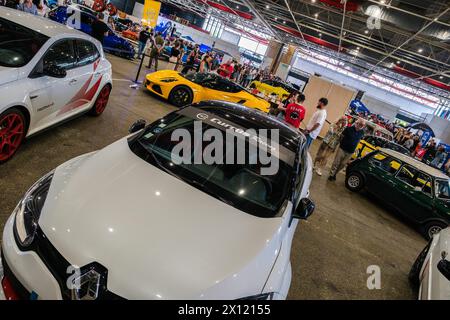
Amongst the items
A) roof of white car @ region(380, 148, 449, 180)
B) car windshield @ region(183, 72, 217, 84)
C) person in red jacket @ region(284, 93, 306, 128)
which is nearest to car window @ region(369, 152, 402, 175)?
roof of white car @ region(380, 148, 449, 180)

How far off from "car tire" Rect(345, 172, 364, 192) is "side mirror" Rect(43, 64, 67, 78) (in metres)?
6.90

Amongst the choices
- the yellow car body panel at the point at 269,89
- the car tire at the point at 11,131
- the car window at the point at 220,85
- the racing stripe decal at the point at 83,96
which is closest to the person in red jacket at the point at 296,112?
the car window at the point at 220,85

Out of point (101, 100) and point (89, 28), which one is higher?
point (89, 28)

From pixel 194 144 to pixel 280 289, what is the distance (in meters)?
1.50

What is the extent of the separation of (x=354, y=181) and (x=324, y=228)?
336cm

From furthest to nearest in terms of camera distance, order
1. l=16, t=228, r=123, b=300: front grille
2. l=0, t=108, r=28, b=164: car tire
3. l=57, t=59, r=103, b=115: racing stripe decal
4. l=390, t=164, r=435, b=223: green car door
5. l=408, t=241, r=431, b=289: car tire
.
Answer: l=390, t=164, r=435, b=223: green car door → l=57, t=59, r=103, b=115: racing stripe decal → l=408, t=241, r=431, b=289: car tire → l=0, t=108, r=28, b=164: car tire → l=16, t=228, r=123, b=300: front grille

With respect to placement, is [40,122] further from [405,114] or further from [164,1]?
[405,114]

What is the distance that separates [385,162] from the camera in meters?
7.38

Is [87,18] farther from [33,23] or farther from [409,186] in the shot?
[409,186]

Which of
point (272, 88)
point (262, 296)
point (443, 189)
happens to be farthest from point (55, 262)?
point (272, 88)

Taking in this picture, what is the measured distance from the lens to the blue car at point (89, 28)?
1270 centimetres

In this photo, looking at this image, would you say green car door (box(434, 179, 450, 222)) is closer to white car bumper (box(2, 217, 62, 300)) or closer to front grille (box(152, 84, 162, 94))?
white car bumper (box(2, 217, 62, 300))

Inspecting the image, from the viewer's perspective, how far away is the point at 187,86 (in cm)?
907

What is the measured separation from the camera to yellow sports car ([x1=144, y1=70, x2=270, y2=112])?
29.6 feet
